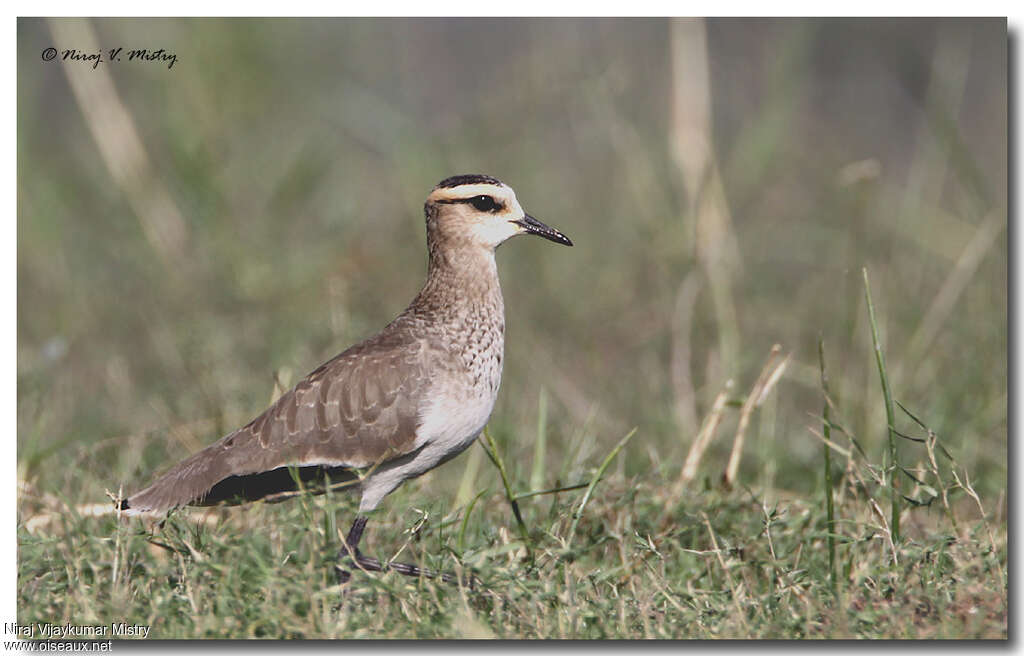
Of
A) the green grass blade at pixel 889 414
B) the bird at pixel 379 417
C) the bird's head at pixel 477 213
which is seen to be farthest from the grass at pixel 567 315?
the bird's head at pixel 477 213

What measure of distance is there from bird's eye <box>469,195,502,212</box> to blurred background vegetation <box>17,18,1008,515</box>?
1.38 m

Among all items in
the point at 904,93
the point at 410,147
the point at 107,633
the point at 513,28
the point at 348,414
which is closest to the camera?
the point at 107,633

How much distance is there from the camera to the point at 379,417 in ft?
15.6

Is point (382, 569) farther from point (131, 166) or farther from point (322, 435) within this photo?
point (131, 166)

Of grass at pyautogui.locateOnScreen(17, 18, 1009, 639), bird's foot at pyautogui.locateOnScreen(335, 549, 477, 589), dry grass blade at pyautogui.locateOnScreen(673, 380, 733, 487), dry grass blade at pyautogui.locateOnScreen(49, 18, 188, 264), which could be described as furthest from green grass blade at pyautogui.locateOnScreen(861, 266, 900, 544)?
dry grass blade at pyautogui.locateOnScreen(49, 18, 188, 264)

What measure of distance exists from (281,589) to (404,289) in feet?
14.4

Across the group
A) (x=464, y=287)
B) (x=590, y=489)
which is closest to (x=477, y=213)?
(x=464, y=287)

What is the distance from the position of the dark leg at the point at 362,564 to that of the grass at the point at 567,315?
0.05m

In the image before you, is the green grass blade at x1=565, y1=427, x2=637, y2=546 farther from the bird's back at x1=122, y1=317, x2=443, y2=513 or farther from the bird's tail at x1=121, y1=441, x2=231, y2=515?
the bird's tail at x1=121, y1=441, x2=231, y2=515

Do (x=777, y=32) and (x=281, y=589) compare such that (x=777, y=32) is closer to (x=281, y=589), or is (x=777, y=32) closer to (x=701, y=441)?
(x=701, y=441)

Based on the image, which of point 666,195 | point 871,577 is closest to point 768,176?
point 666,195

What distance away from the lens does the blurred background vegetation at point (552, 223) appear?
696cm

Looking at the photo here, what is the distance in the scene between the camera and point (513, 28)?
433 inches

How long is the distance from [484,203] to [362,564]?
1.57 m
